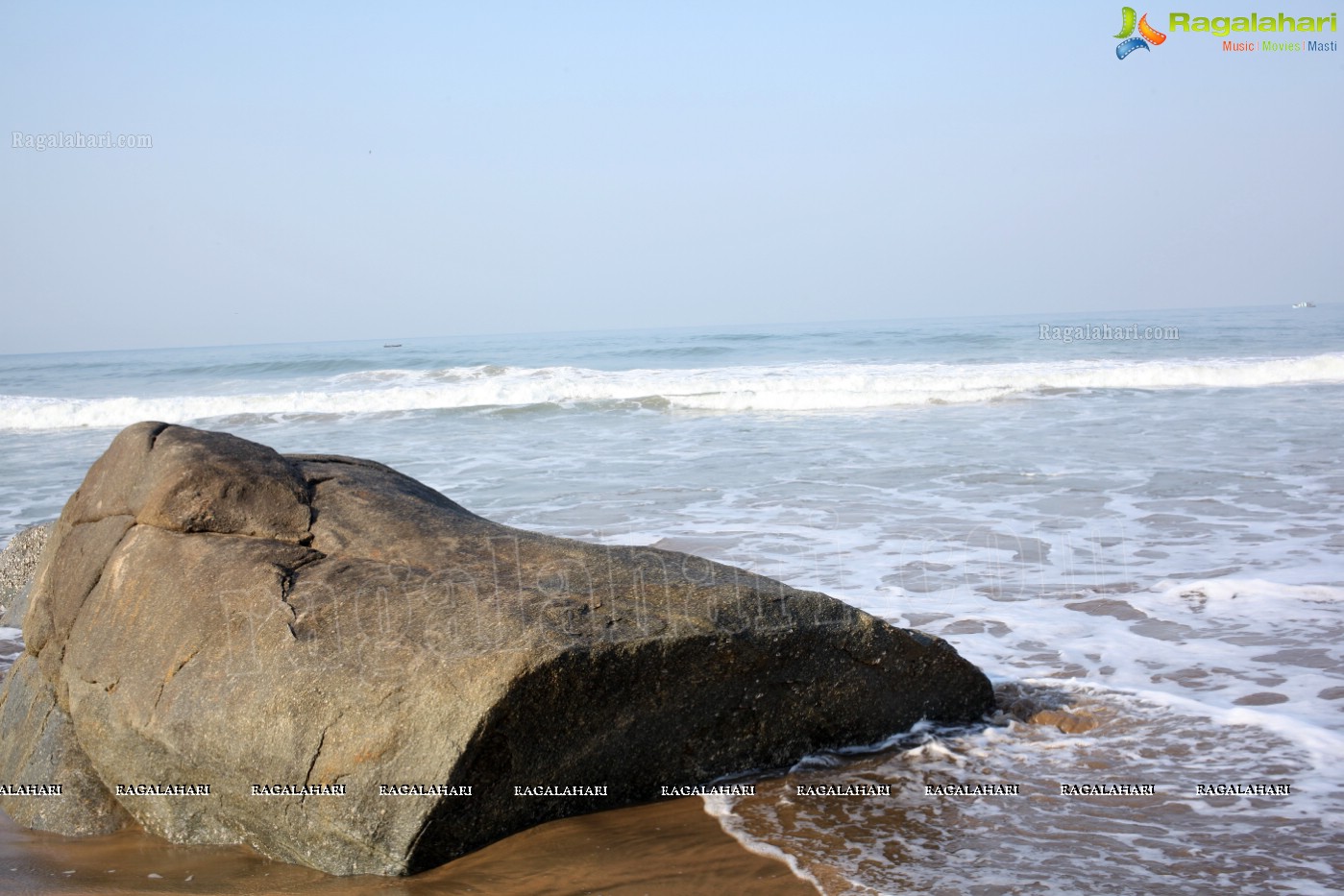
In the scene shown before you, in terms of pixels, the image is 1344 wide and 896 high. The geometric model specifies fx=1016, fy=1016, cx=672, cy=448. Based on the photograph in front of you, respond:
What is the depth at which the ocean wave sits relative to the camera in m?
18.1

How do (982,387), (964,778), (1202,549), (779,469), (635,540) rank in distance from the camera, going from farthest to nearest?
(982,387)
(779,469)
(635,540)
(1202,549)
(964,778)

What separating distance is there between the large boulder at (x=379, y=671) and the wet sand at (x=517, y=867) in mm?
57

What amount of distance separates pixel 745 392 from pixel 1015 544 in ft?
41.3

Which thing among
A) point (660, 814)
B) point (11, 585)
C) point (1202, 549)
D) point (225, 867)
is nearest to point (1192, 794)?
point (660, 814)

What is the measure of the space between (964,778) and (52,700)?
2.92 meters

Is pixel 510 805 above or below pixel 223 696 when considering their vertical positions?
below

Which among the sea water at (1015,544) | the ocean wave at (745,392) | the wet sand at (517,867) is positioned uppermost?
the ocean wave at (745,392)

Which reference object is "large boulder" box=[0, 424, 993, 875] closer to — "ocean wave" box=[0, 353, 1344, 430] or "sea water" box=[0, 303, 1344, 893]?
"sea water" box=[0, 303, 1344, 893]

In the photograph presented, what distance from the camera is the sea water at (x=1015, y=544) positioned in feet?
8.96

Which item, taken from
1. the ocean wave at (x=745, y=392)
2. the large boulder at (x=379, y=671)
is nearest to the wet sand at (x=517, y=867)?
the large boulder at (x=379, y=671)

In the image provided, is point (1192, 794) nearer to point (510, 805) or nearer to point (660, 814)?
point (660, 814)

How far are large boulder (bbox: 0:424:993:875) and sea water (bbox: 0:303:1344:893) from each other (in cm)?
31

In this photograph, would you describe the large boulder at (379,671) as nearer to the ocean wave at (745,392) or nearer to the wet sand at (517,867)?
the wet sand at (517,867)

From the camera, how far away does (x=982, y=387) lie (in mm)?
18922
